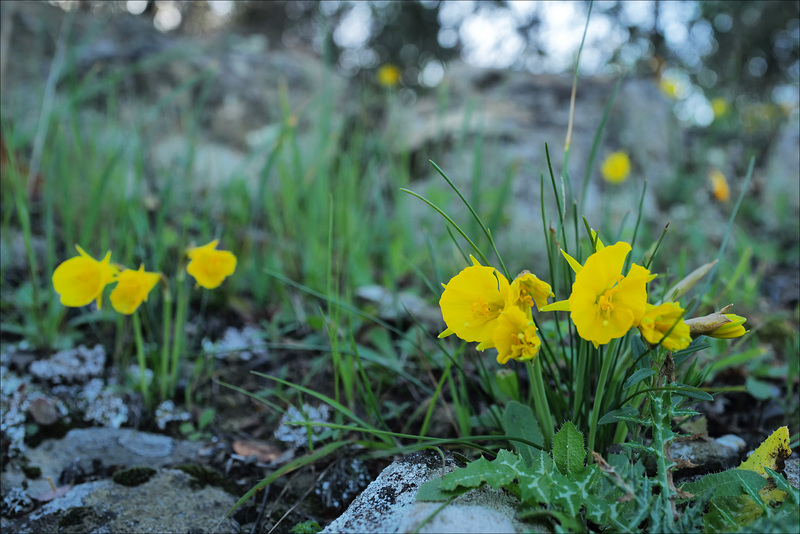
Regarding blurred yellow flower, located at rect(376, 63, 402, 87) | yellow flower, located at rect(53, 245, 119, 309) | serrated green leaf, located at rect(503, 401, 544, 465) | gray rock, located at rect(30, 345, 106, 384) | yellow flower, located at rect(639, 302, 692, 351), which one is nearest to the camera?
yellow flower, located at rect(639, 302, 692, 351)

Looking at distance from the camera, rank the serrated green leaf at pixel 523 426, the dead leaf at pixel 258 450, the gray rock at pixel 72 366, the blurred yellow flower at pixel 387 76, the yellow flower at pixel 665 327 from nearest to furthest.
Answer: the yellow flower at pixel 665 327 < the serrated green leaf at pixel 523 426 < the dead leaf at pixel 258 450 < the gray rock at pixel 72 366 < the blurred yellow flower at pixel 387 76

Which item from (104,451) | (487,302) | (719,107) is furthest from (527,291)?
(719,107)

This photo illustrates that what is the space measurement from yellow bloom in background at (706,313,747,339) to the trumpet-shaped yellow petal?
0.43 feet

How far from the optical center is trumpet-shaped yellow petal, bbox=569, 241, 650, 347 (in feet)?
2.20

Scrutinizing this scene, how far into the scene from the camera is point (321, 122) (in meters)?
2.26

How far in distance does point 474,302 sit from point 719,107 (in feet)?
15.3

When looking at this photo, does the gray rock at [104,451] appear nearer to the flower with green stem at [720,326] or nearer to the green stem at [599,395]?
the green stem at [599,395]

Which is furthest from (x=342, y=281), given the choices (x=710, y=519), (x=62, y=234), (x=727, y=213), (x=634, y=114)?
(x=727, y=213)

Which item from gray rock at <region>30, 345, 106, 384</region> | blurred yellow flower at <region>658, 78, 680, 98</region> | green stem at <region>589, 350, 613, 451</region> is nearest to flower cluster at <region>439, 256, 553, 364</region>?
green stem at <region>589, 350, 613, 451</region>

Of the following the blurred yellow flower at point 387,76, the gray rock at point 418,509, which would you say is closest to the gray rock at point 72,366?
the gray rock at point 418,509

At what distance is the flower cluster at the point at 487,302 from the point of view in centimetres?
71

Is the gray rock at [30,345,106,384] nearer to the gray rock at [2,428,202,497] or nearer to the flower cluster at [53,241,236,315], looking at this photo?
the gray rock at [2,428,202,497]

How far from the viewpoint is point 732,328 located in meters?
0.69

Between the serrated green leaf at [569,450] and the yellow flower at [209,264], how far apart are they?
0.81m
